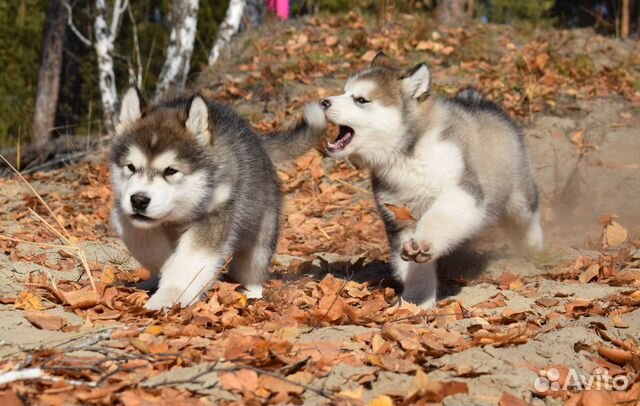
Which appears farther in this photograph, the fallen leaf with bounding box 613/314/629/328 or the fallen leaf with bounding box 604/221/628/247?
the fallen leaf with bounding box 604/221/628/247

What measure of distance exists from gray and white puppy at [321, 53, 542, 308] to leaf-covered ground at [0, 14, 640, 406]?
349 mm

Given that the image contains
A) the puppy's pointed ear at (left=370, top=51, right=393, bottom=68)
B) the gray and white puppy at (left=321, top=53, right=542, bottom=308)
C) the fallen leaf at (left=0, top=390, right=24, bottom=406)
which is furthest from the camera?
the puppy's pointed ear at (left=370, top=51, right=393, bottom=68)

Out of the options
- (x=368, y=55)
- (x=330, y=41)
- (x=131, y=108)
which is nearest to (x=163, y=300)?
(x=131, y=108)

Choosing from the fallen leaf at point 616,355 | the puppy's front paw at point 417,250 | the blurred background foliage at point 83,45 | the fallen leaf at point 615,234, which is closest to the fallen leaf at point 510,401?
the fallen leaf at point 616,355

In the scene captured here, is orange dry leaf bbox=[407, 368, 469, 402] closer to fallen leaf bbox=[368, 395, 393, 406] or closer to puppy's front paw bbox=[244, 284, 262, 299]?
fallen leaf bbox=[368, 395, 393, 406]

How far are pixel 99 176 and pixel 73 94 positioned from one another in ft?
35.7

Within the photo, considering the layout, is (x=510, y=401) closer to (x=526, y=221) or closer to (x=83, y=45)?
(x=526, y=221)

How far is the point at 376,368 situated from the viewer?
341 centimetres

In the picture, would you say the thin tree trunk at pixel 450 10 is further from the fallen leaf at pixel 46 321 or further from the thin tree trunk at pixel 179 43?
the fallen leaf at pixel 46 321

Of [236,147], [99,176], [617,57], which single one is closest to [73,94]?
[99,176]

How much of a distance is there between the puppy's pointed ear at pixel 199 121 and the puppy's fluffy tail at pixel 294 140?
91cm

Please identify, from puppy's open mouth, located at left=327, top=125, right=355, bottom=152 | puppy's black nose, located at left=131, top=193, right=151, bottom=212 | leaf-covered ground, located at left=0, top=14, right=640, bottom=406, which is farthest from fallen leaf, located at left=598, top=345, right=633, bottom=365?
puppy's black nose, located at left=131, top=193, right=151, bottom=212

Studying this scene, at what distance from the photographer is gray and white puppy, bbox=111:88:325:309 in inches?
173

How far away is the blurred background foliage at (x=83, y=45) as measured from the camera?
16.7 meters
